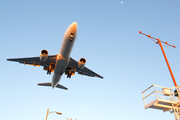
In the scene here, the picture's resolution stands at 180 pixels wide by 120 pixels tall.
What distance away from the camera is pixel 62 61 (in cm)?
2473

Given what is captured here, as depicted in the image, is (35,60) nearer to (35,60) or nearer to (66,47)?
(35,60)

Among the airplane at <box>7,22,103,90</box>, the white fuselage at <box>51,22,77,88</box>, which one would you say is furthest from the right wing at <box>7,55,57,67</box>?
the white fuselage at <box>51,22,77,88</box>

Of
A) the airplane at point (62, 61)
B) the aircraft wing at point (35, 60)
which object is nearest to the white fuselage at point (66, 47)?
the airplane at point (62, 61)

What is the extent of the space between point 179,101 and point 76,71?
2242 cm

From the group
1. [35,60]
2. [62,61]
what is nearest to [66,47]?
[62,61]

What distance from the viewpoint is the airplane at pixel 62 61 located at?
22.0 m

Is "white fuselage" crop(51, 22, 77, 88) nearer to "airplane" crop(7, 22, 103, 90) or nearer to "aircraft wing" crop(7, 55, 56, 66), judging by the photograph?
"airplane" crop(7, 22, 103, 90)

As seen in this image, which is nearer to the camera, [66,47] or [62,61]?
[66,47]

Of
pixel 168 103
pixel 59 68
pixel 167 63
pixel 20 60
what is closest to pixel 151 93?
pixel 168 103

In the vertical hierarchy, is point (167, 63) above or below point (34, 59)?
below

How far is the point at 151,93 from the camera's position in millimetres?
15211

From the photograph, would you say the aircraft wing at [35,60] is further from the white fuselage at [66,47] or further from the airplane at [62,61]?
the white fuselage at [66,47]

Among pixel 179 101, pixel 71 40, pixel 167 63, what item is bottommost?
pixel 179 101

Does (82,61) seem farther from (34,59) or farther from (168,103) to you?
(168,103)
